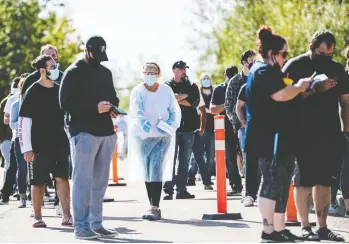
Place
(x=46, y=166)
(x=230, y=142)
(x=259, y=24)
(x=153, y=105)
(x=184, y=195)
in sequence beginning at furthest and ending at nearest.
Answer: (x=259, y=24) < (x=230, y=142) < (x=184, y=195) < (x=153, y=105) < (x=46, y=166)

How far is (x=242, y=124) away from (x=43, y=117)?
2965mm

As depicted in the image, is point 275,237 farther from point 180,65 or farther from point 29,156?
point 180,65

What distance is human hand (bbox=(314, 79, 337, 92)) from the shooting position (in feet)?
32.3

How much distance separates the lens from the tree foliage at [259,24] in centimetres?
3959

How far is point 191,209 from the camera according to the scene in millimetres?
14344

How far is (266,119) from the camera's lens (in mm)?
9703

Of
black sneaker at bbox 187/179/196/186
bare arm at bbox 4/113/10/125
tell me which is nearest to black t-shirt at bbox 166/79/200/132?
bare arm at bbox 4/113/10/125

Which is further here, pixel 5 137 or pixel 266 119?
pixel 5 137

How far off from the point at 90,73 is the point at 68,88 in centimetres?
28

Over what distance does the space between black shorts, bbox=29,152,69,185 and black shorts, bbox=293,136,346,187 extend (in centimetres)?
307

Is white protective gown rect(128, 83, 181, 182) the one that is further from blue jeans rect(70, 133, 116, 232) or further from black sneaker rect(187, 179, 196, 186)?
black sneaker rect(187, 179, 196, 186)

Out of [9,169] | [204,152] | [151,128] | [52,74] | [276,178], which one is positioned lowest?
[276,178]

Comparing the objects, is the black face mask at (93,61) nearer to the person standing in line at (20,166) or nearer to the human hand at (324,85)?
the human hand at (324,85)

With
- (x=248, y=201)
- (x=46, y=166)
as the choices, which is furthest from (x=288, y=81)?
(x=248, y=201)
